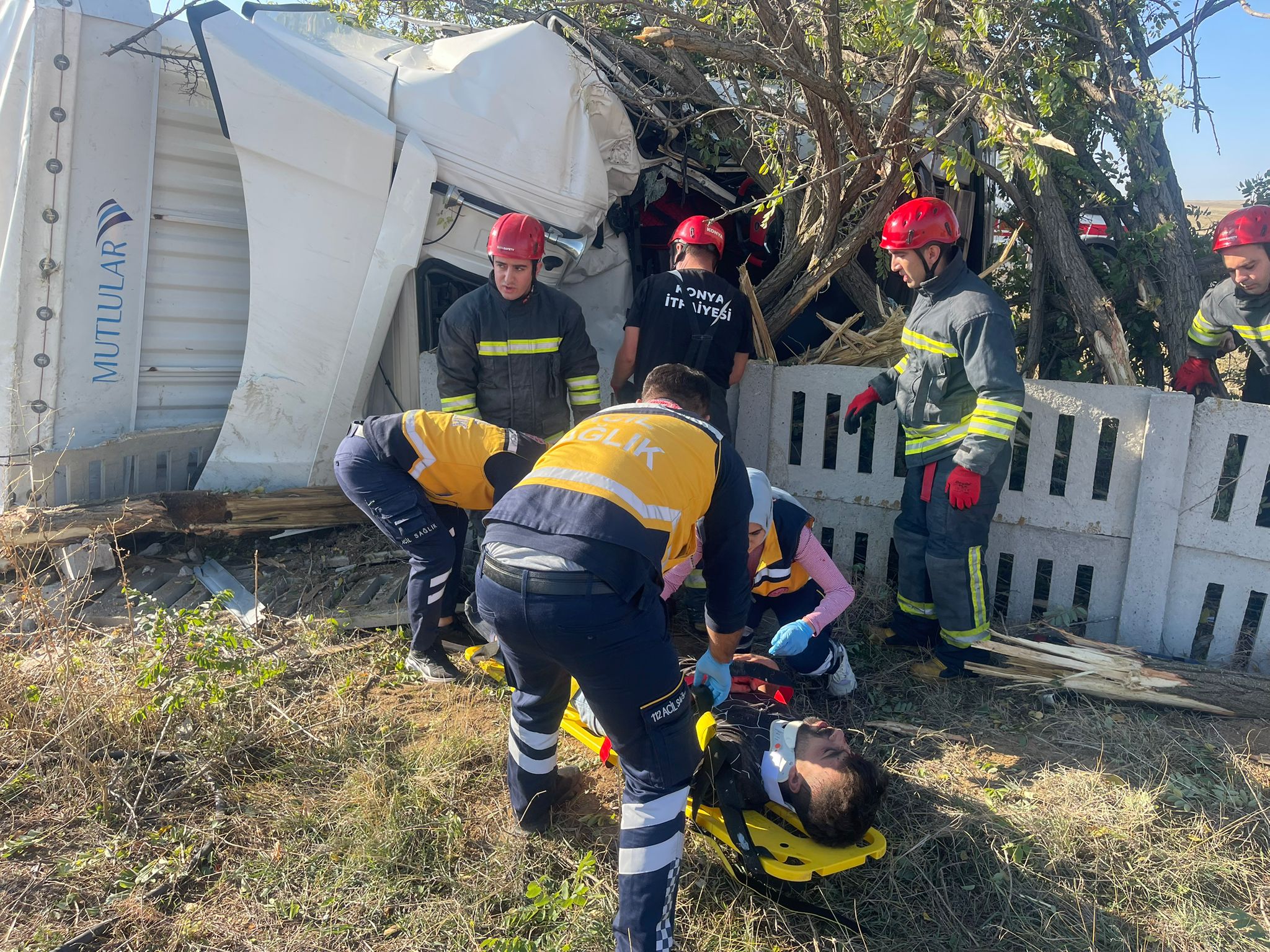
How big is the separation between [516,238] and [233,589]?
2359mm

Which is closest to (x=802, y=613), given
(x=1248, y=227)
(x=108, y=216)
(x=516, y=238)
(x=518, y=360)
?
(x=518, y=360)

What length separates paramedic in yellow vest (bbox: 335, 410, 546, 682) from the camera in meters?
3.55

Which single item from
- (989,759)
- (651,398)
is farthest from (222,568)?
(989,759)

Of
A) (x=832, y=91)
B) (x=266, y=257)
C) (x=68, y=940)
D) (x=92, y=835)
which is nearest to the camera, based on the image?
(x=68, y=940)

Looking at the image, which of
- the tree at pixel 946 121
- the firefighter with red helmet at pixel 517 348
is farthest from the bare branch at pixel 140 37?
the firefighter with red helmet at pixel 517 348

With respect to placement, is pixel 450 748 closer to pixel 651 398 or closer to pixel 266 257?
pixel 651 398

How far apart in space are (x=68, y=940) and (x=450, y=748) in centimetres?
117

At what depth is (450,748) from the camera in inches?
121

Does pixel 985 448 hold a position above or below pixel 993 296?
below

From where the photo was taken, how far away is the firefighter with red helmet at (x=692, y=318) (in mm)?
4363

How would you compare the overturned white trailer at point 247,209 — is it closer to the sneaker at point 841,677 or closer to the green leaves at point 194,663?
the green leaves at point 194,663

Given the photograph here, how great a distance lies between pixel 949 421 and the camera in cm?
375

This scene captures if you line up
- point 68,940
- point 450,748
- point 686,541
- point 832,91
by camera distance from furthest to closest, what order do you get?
point 832,91 < point 450,748 < point 686,541 < point 68,940

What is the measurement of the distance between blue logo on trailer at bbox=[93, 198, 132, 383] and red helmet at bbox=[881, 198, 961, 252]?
3.90 meters
